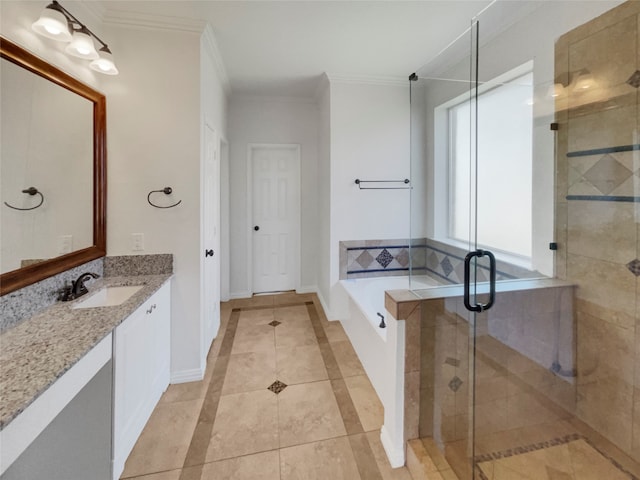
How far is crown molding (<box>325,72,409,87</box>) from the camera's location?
308cm

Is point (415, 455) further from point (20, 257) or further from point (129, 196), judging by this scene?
point (129, 196)

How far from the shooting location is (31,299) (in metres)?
1.43

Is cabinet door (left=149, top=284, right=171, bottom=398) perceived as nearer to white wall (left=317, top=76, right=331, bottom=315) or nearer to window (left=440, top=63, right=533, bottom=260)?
white wall (left=317, top=76, right=331, bottom=315)

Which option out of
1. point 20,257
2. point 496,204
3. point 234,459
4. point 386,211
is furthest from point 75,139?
point 496,204

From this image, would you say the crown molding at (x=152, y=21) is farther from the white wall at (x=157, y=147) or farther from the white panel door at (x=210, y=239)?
the white panel door at (x=210, y=239)

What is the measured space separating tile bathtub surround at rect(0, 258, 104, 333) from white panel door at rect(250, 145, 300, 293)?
7.94 feet

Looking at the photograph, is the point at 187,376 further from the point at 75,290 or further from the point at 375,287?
the point at 375,287

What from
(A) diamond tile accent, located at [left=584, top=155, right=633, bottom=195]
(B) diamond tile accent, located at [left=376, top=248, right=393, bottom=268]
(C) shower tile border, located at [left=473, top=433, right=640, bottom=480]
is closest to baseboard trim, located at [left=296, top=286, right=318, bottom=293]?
(B) diamond tile accent, located at [left=376, top=248, right=393, bottom=268]

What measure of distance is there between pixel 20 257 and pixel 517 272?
9.51 feet

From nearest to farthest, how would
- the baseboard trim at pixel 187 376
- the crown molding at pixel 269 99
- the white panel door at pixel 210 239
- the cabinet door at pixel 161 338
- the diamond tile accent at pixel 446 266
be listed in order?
the cabinet door at pixel 161 338 → the baseboard trim at pixel 187 376 → the white panel door at pixel 210 239 → the diamond tile accent at pixel 446 266 → the crown molding at pixel 269 99

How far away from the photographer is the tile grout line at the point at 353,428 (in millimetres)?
1517


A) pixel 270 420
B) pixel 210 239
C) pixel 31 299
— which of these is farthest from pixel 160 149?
pixel 270 420

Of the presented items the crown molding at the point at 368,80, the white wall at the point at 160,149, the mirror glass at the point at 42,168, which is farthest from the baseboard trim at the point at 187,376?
the crown molding at the point at 368,80

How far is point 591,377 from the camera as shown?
1680 millimetres
